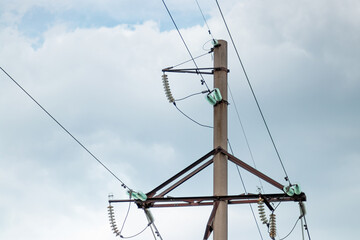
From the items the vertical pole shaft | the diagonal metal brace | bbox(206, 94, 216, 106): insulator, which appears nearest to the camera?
the diagonal metal brace

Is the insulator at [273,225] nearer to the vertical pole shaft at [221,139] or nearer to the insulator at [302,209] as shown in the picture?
the insulator at [302,209]

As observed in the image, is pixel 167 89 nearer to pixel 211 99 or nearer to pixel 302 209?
pixel 211 99

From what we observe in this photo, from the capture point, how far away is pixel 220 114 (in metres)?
22.6

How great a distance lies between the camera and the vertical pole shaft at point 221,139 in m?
21.0

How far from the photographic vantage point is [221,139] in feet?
73.0

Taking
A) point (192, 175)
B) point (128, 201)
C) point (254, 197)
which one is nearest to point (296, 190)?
point (254, 197)

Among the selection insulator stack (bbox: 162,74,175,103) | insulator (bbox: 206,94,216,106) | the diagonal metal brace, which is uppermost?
insulator stack (bbox: 162,74,175,103)

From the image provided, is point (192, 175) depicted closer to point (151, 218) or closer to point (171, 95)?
point (151, 218)

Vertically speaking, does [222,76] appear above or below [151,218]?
above

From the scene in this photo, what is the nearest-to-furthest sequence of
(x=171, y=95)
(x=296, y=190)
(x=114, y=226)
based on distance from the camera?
(x=296, y=190) < (x=114, y=226) < (x=171, y=95)

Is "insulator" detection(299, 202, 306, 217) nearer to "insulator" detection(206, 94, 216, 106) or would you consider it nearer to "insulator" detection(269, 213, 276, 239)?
"insulator" detection(269, 213, 276, 239)

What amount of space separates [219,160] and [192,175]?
2.73 feet

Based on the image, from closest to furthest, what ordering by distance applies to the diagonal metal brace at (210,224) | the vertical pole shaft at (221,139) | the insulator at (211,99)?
the diagonal metal brace at (210,224)
the vertical pole shaft at (221,139)
the insulator at (211,99)

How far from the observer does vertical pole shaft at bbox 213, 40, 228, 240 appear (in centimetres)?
2095
